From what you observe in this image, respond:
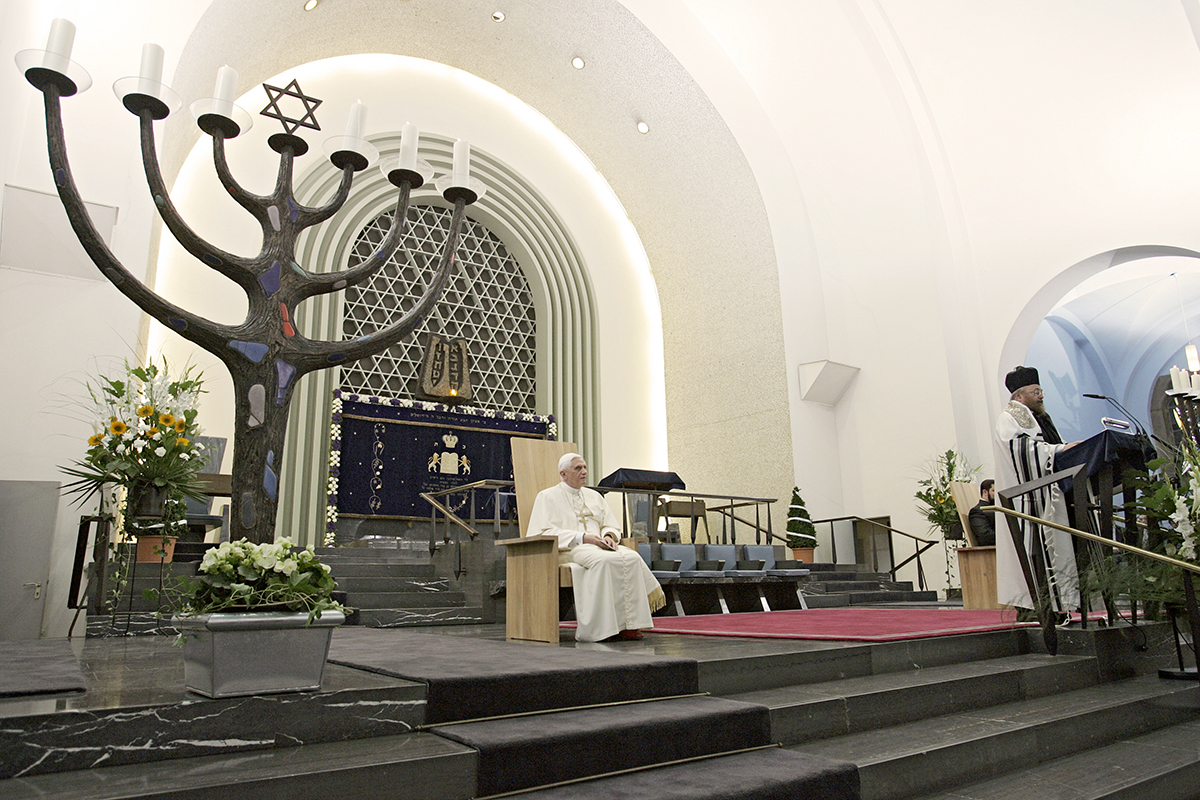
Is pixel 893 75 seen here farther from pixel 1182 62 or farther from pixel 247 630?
pixel 247 630

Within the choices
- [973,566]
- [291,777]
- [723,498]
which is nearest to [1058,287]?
[973,566]

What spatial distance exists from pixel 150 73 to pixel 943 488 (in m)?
8.47

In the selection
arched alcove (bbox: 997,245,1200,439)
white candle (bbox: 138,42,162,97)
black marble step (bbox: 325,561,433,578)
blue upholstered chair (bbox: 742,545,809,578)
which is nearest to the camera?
white candle (bbox: 138,42,162,97)

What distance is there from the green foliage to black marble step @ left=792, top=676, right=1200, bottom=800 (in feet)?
19.9

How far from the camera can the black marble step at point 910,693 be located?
293 centimetres

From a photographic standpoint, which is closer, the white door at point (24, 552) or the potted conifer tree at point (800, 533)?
the white door at point (24, 552)

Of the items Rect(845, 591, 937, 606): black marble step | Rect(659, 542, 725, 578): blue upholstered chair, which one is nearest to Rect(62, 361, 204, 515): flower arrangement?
Rect(659, 542, 725, 578): blue upholstered chair

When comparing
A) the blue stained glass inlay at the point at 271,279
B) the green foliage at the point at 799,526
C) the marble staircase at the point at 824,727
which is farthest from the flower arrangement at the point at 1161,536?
the green foliage at the point at 799,526

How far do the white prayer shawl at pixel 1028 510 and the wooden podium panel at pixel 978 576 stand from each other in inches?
96.1

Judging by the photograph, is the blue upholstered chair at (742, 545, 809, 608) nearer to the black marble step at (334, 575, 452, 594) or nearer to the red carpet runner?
the red carpet runner

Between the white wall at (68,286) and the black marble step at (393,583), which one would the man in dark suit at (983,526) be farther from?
the white wall at (68,286)

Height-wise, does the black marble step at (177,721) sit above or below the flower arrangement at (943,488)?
below

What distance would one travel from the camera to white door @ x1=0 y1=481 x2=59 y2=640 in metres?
5.41

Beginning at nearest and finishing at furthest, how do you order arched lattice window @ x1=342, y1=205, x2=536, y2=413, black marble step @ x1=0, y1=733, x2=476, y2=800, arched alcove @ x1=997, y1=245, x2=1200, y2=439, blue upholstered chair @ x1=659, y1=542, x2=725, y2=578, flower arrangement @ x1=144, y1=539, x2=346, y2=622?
black marble step @ x1=0, y1=733, x2=476, y2=800, flower arrangement @ x1=144, y1=539, x2=346, y2=622, blue upholstered chair @ x1=659, y1=542, x2=725, y2=578, arched lattice window @ x1=342, y1=205, x2=536, y2=413, arched alcove @ x1=997, y1=245, x2=1200, y2=439
